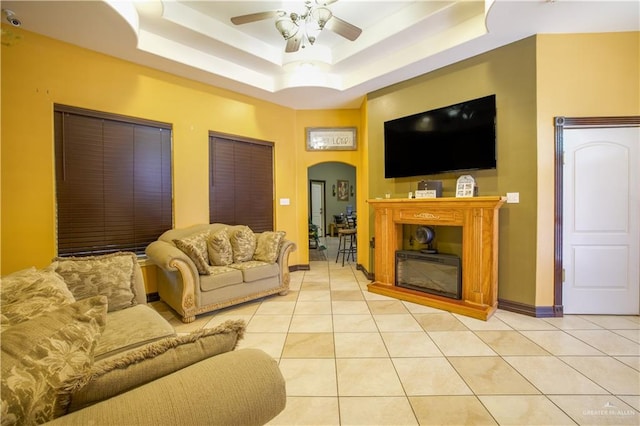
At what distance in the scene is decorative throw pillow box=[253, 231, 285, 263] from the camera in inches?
147

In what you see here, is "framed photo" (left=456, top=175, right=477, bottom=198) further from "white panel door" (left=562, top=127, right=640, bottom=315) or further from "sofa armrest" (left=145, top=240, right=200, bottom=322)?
"sofa armrest" (left=145, top=240, right=200, bottom=322)

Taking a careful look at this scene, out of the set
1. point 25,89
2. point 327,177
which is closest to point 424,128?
point 25,89

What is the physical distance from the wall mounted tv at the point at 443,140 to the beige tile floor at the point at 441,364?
178cm

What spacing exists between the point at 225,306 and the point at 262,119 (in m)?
3.11

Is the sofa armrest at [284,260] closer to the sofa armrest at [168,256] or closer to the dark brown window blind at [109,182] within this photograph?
the sofa armrest at [168,256]

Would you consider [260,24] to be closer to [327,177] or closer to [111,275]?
[111,275]

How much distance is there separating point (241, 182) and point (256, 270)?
5.61ft

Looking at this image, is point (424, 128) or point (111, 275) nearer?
point (111, 275)

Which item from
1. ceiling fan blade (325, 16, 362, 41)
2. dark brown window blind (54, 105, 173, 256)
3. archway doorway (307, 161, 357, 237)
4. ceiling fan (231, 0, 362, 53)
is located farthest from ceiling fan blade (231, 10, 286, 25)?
archway doorway (307, 161, 357, 237)

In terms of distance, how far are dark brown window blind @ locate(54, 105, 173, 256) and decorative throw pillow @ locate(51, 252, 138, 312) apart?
3.76 feet

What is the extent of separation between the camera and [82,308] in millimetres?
1026

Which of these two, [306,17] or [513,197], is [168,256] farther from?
[513,197]

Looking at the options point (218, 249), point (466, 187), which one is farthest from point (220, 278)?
point (466, 187)

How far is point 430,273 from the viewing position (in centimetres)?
357
